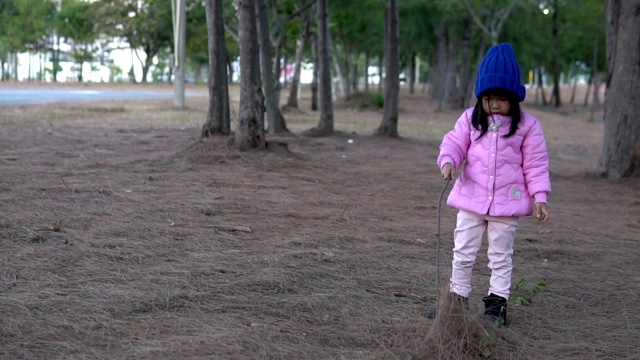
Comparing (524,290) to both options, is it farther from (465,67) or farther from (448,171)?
(465,67)

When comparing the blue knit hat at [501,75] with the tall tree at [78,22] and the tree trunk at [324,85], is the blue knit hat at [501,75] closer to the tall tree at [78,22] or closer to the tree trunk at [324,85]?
the tree trunk at [324,85]

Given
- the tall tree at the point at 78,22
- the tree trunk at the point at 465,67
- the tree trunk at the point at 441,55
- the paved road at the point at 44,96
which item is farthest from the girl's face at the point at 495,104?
the tall tree at the point at 78,22

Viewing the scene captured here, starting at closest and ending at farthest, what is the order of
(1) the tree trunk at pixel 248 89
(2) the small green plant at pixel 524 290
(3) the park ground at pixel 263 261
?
(3) the park ground at pixel 263 261 < (2) the small green plant at pixel 524 290 < (1) the tree trunk at pixel 248 89

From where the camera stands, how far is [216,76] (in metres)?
12.4

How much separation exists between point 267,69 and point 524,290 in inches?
426

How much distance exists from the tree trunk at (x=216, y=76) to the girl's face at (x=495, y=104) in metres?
7.86

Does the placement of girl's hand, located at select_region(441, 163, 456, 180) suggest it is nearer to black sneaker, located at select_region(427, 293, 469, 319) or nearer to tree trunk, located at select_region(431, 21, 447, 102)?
black sneaker, located at select_region(427, 293, 469, 319)

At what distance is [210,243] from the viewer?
20.2 feet

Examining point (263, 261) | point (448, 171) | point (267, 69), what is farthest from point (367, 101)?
point (448, 171)

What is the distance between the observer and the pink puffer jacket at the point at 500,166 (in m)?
4.46

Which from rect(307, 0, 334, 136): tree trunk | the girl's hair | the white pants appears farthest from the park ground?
rect(307, 0, 334, 136): tree trunk

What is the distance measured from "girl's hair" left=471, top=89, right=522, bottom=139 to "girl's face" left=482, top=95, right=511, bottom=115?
0.01 meters

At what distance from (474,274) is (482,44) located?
3089 centimetres

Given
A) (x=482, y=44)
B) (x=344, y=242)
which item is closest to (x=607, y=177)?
(x=344, y=242)
